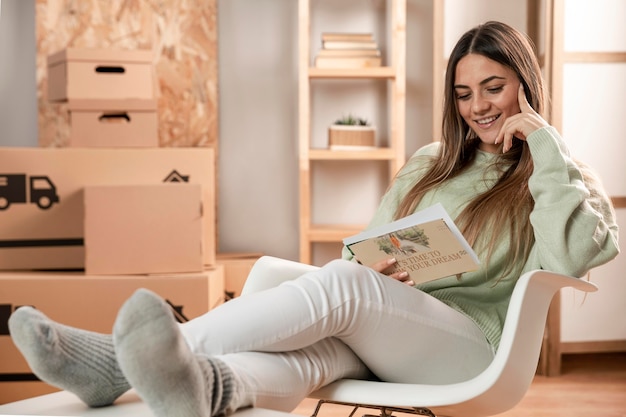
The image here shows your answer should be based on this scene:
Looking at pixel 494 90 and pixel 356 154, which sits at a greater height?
pixel 494 90

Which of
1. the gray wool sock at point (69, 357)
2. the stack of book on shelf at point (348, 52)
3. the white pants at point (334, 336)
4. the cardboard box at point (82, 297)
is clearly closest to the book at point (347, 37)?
the stack of book on shelf at point (348, 52)

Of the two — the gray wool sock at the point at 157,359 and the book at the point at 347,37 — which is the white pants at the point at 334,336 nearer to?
the gray wool sock at the point at 157,359

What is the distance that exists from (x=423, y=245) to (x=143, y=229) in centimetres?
134

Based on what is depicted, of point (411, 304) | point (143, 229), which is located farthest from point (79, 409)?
point (143, 229)

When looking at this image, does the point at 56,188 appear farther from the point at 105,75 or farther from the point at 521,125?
the point at 521,125

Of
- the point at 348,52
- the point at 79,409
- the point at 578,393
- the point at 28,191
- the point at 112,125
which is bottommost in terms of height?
the point at 578,393

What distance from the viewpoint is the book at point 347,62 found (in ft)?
10.2

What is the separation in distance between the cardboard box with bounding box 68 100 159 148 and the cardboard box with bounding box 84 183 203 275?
25 centimetres

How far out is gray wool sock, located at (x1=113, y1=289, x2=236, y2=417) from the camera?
96cm

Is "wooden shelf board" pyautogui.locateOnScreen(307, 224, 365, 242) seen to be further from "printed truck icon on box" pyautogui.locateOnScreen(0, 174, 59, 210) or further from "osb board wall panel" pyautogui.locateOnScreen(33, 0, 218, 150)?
"printed truck icon on box" pyautogui.locateOnScreen(0, 174, 59, 210)

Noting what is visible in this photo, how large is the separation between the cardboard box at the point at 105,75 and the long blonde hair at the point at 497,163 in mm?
1273

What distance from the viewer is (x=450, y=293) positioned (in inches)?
65.6

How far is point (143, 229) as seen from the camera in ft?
8.29

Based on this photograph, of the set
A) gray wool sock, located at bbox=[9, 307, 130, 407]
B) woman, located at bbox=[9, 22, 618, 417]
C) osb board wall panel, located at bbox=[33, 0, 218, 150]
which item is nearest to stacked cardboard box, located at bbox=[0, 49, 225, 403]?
osb board wall panel, located at bbox=[33, 0, 218, 150]
